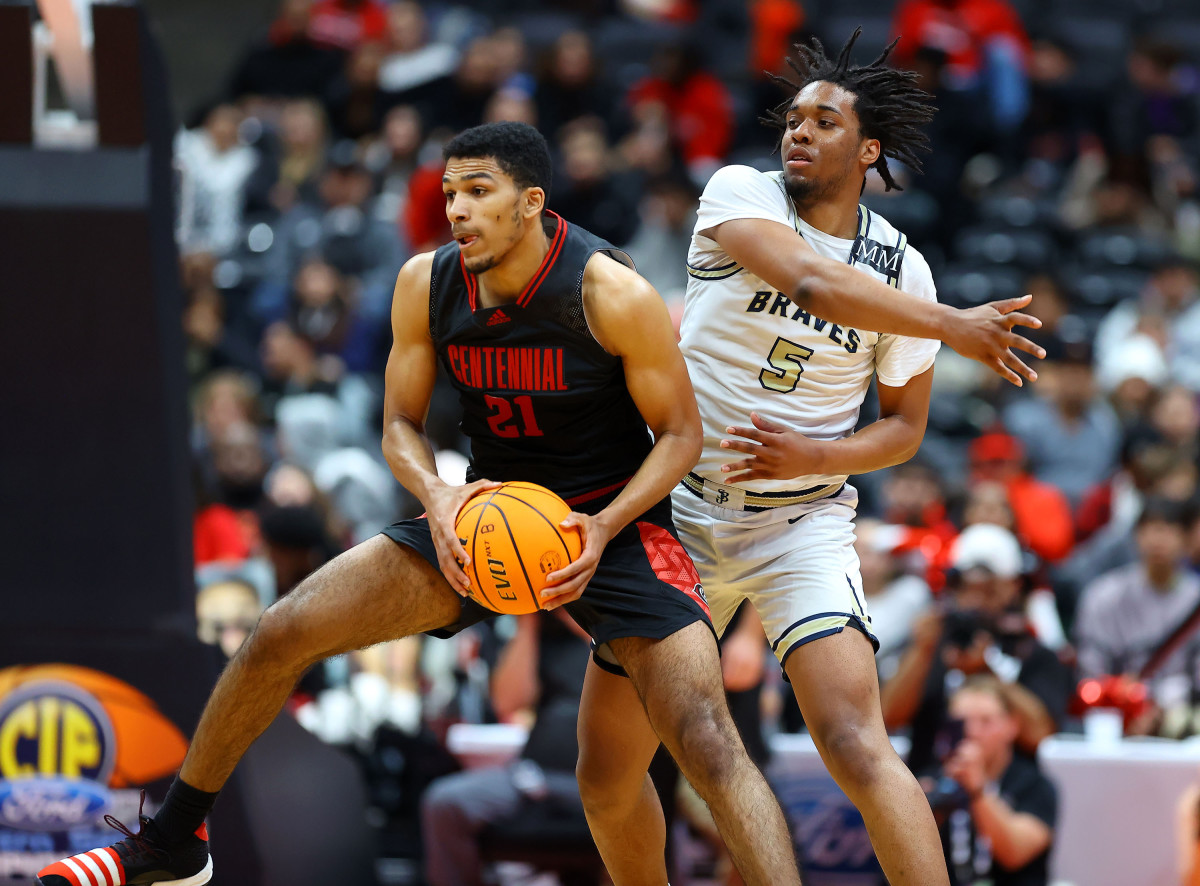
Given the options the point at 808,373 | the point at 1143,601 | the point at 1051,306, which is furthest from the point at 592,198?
the point at 808,373

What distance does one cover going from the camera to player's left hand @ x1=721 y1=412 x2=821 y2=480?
4.13m

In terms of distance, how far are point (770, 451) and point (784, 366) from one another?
0.37 meters

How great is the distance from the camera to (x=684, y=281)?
11133 millimetres

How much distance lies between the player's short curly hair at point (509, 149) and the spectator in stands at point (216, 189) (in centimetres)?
889

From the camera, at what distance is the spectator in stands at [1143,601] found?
7562mm

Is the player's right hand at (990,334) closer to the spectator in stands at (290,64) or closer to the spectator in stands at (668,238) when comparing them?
the spectator in stands at (668,238)

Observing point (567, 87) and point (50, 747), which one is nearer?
point (50, 747)

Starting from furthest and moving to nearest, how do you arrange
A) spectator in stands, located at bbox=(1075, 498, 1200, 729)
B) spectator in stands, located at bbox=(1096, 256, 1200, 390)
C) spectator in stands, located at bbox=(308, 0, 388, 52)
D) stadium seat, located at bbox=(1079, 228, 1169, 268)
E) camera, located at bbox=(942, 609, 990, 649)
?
spectator in stands, located at bbox=(308, 0, 388, 52) → stadium seat, located at bbox=(1079, 228, 1169, 268) → spectator in stands, located at bbox=(1096, 256, 1200, 390) → spectator in stands, located at bbox=(1075, 498, 1200, 729) → camera, located at bbox=(942, 609, 990, 649)

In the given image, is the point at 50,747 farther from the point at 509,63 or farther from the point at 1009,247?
the point at 509,63

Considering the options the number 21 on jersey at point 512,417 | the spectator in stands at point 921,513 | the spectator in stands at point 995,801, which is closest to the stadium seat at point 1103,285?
the spectator in stands at point 921,513

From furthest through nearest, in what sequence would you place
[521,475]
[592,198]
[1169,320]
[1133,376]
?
[592,198] → [1169,320] → [1133,376] → [521,475]

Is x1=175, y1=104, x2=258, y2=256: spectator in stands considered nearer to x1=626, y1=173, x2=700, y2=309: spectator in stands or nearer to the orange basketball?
x1=626, y1=173, x2=700, y2=309: spectator in stands

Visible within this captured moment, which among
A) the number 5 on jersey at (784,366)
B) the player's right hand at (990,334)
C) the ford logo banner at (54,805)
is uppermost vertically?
the player's right hand at (990,334)

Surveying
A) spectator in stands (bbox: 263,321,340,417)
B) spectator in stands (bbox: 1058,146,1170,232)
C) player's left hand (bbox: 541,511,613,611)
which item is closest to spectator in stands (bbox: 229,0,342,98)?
spectator in stands (bbox: 263,321,340,417)
